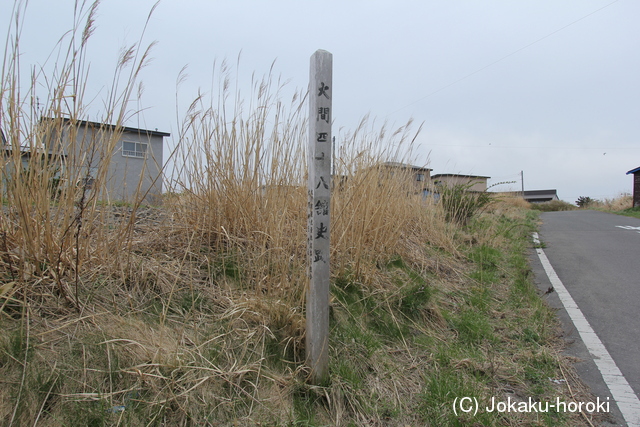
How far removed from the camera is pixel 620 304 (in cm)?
402

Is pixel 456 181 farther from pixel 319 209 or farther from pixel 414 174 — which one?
pixel 319 209

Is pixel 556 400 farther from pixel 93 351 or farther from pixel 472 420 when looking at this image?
pixel 93 351

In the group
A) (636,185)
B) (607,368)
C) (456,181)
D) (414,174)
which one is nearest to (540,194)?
(636,185)

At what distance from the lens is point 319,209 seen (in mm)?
2078

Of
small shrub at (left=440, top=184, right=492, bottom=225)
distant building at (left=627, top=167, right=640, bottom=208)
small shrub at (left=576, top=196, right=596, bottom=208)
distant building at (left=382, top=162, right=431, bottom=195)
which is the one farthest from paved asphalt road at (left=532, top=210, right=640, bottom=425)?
small shrub at (left=576, top=196, right=596, bottom=208)

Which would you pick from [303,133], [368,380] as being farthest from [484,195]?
[368,380]

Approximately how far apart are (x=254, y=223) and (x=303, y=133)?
2.79ft

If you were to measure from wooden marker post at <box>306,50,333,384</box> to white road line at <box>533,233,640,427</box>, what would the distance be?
1746 mm

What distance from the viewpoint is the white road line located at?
2258mm

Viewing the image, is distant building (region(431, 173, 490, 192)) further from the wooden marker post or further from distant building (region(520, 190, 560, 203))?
distant building (region(520, 190, 560, 203))

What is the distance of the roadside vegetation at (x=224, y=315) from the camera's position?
1.84 m

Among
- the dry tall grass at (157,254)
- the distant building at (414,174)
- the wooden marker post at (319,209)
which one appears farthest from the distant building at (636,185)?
A: the wooden marker post at (319,209)

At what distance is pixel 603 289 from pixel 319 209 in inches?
165

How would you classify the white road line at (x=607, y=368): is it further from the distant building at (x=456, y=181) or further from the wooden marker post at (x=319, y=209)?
the distant building at (x=456, y=181)
